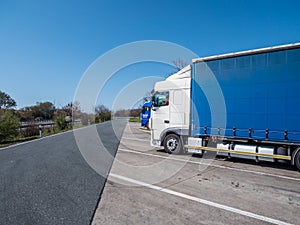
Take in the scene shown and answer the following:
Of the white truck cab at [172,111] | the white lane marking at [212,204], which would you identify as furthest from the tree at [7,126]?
the white lane marking at [212,204]

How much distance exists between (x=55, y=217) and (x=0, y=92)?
69378mm

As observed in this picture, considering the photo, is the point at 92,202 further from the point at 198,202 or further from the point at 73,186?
the point at 198,202

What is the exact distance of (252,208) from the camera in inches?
133

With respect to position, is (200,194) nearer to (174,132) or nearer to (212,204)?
(212,204)

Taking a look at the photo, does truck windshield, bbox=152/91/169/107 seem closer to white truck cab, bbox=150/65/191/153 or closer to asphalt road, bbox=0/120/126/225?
white truck cab, bbox=150/65/191/153

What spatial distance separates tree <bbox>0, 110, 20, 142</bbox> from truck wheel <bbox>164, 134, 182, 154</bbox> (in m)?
14.2

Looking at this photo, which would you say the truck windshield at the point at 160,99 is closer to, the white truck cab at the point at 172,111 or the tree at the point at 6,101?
the white truck cab at the point at 172,111

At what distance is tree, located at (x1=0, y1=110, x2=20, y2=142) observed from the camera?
1504 cm

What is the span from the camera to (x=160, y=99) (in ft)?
27.8

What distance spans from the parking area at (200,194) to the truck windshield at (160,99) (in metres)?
2.88

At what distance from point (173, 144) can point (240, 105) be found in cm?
323

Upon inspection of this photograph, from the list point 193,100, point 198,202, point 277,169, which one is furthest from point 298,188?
point 193,100

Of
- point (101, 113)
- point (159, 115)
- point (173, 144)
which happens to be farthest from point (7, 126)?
point (101, 113)

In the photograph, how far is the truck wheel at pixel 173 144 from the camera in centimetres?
802
